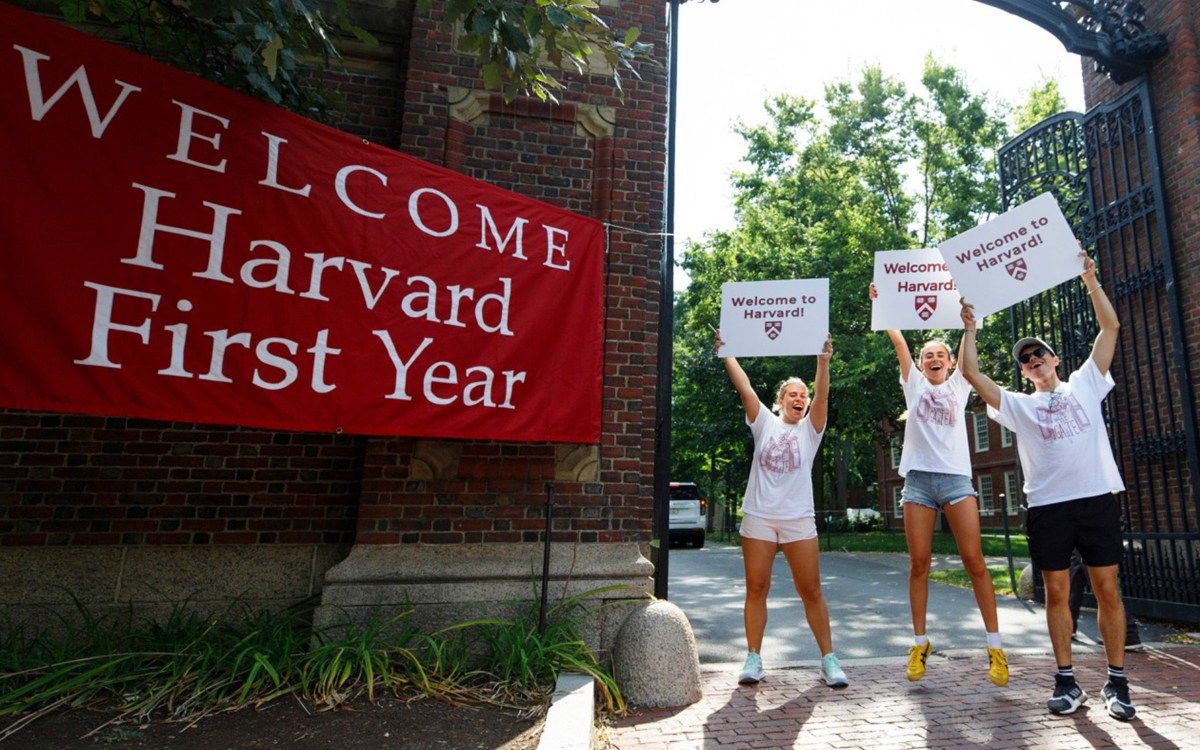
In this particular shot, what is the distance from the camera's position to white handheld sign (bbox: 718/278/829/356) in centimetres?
492

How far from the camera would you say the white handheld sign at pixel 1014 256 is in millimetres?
4441

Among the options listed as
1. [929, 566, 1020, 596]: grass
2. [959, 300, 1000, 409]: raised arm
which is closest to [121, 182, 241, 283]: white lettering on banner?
[959, 300, 1000, 409]: raised arm

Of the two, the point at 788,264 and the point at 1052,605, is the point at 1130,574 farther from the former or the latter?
the point at 788,264

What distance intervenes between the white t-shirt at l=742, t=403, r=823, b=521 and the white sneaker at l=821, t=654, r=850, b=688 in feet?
3.04

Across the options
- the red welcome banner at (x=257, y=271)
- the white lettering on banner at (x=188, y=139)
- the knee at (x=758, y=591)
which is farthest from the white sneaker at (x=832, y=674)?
the white lettering on banner at (x=188, y=139)

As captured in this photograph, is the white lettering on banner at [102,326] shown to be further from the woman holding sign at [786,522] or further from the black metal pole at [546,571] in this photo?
the woman holding sign at [786,522]

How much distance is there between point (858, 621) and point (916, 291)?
147 inches

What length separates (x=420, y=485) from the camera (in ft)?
15.6

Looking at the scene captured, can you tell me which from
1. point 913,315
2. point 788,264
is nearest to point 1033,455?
point 913,315

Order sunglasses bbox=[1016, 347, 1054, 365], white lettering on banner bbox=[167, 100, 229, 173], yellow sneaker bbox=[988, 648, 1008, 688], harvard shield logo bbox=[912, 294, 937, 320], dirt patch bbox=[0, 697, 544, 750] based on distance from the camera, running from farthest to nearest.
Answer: harvard shield logo bbox=[912, 294, 937, 320] < sunglasses bbox=[1016, 347, 1054, 365] < yellow sneaker bbox=[988, 648, 1008, 688] < white lettering on banner bbox=[167, 100, 229, 173] < dirt patch bbox=[0, 697, 544, 750]

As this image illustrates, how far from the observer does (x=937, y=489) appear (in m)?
4.36

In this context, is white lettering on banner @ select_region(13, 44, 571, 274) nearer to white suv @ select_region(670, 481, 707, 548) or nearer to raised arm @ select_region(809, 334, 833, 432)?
→ raised arm @ select_region(809, 334, 833, 432)

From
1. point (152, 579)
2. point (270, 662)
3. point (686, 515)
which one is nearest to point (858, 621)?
point (270, 662)

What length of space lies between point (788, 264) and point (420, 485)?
16.0 metres
